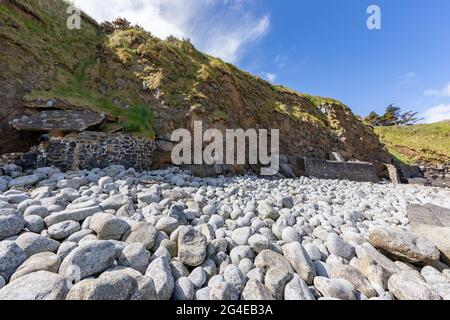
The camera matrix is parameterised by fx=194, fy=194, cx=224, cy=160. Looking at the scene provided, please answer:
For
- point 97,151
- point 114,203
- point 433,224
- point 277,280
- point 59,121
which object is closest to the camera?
point 277,280

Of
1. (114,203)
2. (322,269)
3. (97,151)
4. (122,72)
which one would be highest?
(122,72)

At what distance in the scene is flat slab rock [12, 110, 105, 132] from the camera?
18.1ft

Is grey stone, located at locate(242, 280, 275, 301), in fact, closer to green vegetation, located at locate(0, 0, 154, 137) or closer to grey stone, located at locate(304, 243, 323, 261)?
grey stone, located at locate(304, 243, 323, 261)

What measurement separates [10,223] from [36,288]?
1.25 meters

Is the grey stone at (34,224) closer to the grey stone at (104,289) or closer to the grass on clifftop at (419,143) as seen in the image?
the grey stone at (104,289)

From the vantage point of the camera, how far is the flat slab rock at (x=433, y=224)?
2.64 meters

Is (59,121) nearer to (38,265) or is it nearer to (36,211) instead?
(36,211)

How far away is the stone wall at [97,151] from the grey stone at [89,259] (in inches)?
192

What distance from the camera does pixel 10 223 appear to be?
2121 millimetres

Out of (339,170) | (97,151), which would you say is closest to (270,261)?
(97,151)

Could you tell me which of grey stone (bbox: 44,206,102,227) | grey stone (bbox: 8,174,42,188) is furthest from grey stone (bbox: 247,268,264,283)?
grey stone (bbox: 8,174,42,188)
